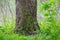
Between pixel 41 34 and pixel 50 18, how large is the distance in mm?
314

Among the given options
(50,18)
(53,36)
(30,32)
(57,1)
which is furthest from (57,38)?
(30,32)

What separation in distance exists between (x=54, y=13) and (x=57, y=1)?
15 centimetres

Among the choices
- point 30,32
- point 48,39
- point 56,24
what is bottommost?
point 30,32

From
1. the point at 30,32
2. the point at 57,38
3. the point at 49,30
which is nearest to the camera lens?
the point at 57,38

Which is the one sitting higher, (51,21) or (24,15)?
(51,21)

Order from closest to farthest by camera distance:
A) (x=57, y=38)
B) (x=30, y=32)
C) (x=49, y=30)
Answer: (x=57, y=38) → (x=49, y=30) → (x=30, y=32)

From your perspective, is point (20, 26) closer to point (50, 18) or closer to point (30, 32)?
point (30, 32)

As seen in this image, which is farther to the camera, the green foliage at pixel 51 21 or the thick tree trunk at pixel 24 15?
the thick tree trunk at pixel 24 15

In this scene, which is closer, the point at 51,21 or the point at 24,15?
the point at 51,21

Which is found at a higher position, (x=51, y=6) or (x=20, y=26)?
(x=51, y=6)

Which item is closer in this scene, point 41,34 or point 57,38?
point 57,38

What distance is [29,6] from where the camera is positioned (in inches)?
200

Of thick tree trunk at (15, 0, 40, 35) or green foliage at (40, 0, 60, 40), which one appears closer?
green foliage at (40, 0, 60, 40)

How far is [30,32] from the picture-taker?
507 cm
